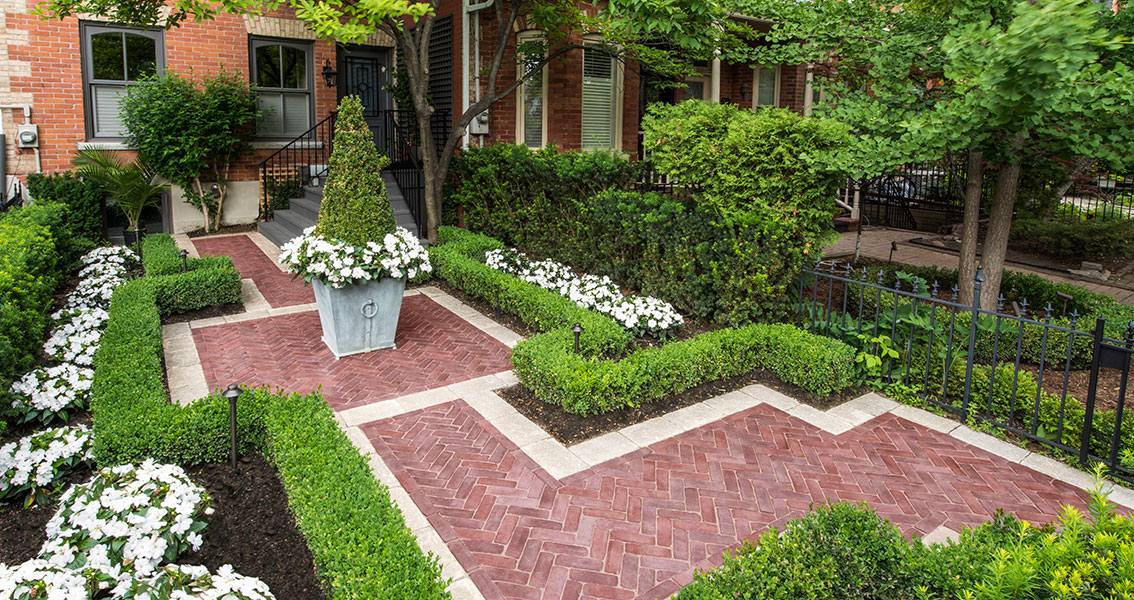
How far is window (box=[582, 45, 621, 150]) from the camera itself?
41.0ft

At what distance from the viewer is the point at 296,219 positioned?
12.3 m

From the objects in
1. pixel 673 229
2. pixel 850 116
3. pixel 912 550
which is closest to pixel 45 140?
pixel 673 229

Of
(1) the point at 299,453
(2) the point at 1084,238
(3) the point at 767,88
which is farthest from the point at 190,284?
(2) the point at 1084,238

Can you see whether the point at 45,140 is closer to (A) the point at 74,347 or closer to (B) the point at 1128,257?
(A) the point at 74,347

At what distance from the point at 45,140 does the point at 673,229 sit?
10.6 metres

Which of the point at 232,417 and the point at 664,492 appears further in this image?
the point at 664,492

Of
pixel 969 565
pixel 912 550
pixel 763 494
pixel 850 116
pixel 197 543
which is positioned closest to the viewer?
pixel 969 565

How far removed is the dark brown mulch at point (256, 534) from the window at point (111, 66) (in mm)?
10217

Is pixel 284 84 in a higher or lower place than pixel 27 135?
higher

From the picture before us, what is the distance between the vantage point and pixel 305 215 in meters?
12.2

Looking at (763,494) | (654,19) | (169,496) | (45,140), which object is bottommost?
(763,494)

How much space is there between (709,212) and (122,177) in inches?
375

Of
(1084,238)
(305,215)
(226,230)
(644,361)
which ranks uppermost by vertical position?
(305,215)

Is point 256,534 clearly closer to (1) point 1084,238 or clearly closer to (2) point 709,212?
(2) point 709,212
